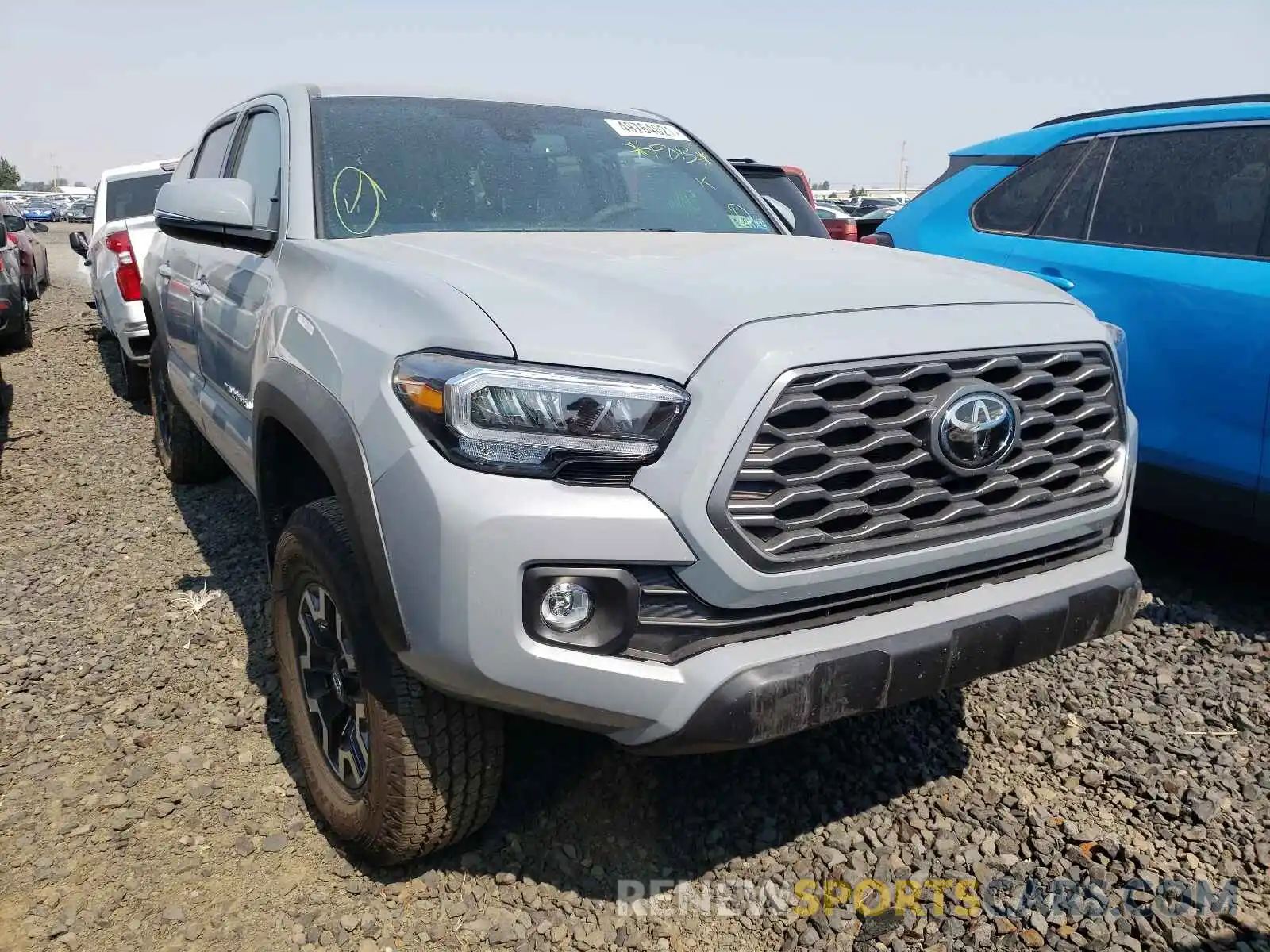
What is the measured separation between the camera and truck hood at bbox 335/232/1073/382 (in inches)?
72.7

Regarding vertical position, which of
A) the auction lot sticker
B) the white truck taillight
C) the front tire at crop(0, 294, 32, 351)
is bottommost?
the front tire at crop(0, 294, 32, 351)

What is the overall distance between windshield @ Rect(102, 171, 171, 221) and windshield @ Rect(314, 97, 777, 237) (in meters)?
6.73

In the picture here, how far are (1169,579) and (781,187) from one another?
4.11m

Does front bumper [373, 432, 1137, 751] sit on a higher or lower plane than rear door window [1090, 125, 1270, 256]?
lower

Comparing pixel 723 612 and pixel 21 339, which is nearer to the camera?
pixel 723 612

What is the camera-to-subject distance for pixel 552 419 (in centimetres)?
→ 179

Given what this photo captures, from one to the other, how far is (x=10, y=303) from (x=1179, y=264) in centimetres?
930

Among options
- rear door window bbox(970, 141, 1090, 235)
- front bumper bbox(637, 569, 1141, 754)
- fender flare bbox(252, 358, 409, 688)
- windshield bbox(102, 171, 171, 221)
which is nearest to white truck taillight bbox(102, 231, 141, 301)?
windshield bbox(102, 171, 171, 221)

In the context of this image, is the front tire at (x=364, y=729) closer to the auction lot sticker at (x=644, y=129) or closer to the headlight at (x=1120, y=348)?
the headlight at (x=1120, y=348)

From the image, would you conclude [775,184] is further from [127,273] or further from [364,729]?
[364,729]

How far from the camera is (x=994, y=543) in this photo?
2064mm

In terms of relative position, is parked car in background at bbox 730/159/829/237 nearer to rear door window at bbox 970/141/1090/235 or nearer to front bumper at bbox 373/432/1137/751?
rear door window at bbox 970/141/1090/235

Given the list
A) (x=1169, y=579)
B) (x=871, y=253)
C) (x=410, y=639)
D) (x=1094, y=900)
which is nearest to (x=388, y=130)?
(x=871, y=253)

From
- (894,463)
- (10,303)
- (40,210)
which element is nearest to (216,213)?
(894,463)
